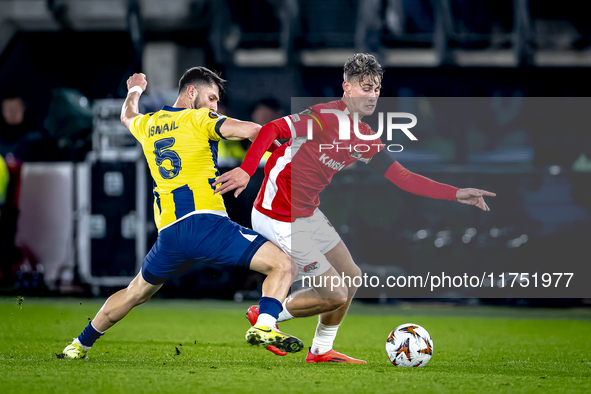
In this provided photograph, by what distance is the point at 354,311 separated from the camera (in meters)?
9.77

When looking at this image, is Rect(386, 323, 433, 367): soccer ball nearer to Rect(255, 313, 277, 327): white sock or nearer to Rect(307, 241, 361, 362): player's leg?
Rect(307, 241, 361, 362): player's leg

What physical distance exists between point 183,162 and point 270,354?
1867 mm

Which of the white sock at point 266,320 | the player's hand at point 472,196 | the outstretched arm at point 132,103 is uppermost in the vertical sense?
the outstretched arm at point 132,103

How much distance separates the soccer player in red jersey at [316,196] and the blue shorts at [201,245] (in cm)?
48

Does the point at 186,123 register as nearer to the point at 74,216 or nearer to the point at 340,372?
the point at 340,372

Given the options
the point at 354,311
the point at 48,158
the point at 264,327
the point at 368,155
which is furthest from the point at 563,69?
the point at 264,327

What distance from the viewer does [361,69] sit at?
188 inches

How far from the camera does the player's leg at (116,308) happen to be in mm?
4473

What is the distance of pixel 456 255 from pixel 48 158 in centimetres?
675

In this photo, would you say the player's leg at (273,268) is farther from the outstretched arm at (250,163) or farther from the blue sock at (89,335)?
the blue sock at (89,335)

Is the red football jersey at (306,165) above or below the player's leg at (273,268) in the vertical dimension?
above

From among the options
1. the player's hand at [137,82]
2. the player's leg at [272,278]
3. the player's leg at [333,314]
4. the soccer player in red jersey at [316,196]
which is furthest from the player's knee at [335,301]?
the player's hand at [137,82]

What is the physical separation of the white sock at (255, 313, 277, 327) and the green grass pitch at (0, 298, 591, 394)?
294 millimetres

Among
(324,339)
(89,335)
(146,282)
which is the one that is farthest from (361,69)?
(89,335)
